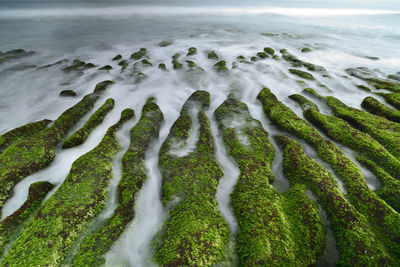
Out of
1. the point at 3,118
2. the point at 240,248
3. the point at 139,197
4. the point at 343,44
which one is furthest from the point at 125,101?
the point at 343,44

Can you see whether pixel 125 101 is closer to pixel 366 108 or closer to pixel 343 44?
pixel 366 108

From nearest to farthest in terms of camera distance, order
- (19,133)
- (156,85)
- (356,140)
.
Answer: (356,140), (19,133), (156,85)

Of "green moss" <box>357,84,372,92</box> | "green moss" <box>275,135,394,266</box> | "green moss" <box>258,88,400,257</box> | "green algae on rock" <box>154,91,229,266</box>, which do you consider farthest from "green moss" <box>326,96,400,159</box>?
"green algae on rock" <box>154,91,229,266</box>

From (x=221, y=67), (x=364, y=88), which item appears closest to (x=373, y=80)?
(x=364, y=88)

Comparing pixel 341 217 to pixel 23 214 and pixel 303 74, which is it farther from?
pixel 303 74

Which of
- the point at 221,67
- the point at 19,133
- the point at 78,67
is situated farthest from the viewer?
the point at 78,67

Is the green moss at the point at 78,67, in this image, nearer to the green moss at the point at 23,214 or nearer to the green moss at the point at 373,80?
the green moss at the point at 23,214

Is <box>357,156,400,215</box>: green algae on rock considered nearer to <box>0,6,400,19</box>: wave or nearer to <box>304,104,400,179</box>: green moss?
<box>304,104,400,179</box>: green moss
